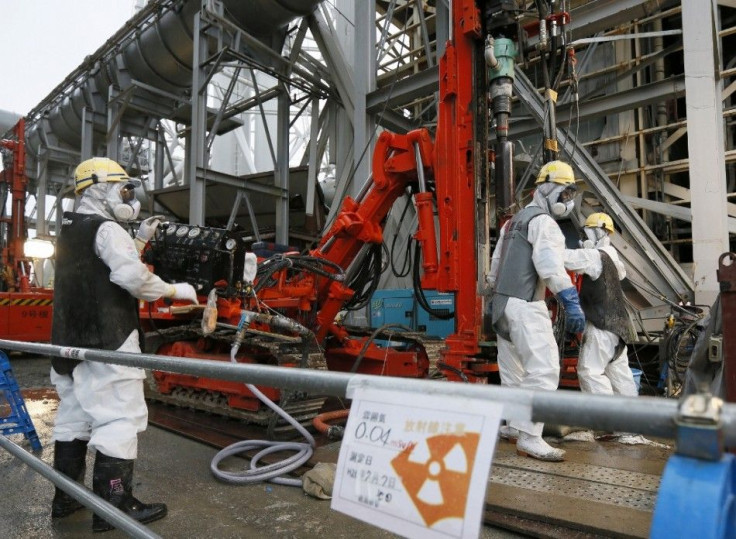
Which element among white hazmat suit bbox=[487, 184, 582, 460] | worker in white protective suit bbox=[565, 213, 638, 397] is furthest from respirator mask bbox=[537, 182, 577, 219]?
worker in white protective suit bbox=[565, 213, 638, 397]

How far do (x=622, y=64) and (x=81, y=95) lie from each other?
13.4m

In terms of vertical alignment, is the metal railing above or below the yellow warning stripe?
below

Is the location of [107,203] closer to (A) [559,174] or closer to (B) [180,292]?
(B) [180,292]

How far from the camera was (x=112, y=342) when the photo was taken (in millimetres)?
2611

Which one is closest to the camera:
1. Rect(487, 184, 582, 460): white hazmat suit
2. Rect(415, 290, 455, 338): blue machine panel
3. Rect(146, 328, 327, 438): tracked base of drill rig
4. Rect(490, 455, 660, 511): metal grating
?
Rect(490, 455, 660, 511): metal grating

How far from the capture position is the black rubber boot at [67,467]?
103 inches

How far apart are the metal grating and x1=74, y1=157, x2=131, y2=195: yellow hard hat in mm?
2720

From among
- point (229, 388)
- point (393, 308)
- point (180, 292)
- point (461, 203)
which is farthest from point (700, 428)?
point (393, 308)

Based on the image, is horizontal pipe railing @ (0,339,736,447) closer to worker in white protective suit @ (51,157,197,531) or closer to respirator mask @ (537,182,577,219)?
worker in white protective suit @ (51,157,197,531)

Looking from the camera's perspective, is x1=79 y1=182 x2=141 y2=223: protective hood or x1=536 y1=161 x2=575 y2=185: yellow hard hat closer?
x1=79 y1=182 x2=141 y2=223: protective hood

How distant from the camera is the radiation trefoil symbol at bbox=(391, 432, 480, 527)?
0.89 metres

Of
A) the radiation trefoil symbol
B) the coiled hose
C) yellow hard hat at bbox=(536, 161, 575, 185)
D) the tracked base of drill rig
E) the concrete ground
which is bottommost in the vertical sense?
the concrete ground

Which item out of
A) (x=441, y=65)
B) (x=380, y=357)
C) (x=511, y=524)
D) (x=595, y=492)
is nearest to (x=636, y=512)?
(x=595, y=492)

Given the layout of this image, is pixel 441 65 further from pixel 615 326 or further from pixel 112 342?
pixel 112 342
